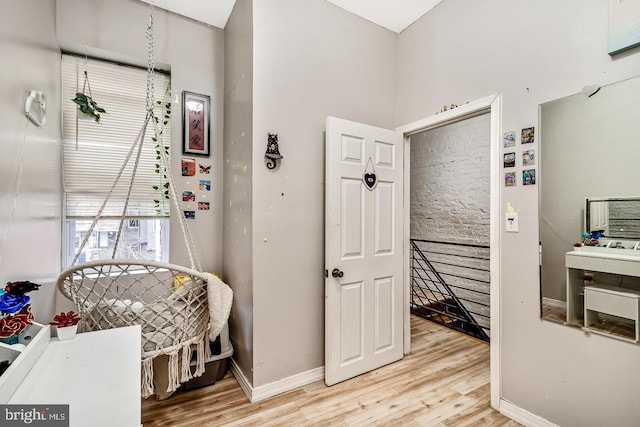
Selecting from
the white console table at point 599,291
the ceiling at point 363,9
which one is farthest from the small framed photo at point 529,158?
the ceiling at point 363,9

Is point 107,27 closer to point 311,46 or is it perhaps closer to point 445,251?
point 311,46

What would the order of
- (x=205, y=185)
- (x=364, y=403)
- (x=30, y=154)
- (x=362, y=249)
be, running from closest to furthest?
(x=30, y=154), (x=364, y=403), (x=362, y=249), (x=205, y=185)

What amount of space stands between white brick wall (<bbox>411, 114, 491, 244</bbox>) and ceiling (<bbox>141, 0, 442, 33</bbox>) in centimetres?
174

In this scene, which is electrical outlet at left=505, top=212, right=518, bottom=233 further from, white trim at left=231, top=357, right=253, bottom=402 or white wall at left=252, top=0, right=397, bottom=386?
white trim at left=231, top=357, right=253, bottom=402

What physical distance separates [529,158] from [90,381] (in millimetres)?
2370

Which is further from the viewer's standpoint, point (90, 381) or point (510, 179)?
point (510, 179)

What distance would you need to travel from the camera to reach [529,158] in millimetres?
1792

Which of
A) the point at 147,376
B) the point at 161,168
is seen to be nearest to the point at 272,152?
the point at 161,168

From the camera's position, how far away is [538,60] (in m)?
1.76

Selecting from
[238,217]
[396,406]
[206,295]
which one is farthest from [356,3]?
[396,406]

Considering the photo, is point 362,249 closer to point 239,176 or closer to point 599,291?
point 239,176

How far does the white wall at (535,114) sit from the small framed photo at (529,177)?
0.04m

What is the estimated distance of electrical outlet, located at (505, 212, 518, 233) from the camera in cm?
186

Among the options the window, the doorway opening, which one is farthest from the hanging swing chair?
the doorway opening
